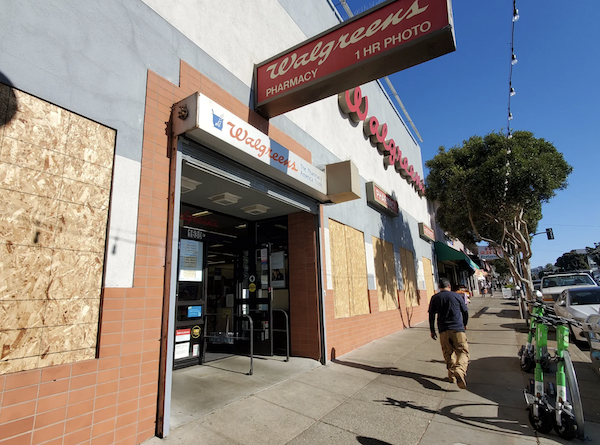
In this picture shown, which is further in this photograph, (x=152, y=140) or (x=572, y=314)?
(x=572, y=314)

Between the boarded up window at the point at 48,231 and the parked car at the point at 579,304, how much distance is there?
31.7ft

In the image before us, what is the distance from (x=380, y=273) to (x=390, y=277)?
3.76 feet

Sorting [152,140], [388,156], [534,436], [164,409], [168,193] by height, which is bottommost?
[534,436]

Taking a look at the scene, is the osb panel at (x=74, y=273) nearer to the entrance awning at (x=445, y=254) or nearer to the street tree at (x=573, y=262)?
the entrance awning at (x=445, y=254)

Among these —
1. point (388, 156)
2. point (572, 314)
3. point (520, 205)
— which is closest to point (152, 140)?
point (572, 314)

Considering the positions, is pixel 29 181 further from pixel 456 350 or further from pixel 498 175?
pixel 498 175

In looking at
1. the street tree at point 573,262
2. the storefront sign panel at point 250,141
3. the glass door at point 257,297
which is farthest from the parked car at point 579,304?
the street tree at point 573,262

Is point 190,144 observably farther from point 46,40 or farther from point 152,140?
point 46,40

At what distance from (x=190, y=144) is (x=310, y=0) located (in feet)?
23.0

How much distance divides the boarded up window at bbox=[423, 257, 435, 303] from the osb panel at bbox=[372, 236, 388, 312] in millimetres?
6862

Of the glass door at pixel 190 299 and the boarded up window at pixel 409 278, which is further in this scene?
the boarded up window at pixel 409 278

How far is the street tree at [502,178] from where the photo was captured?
39.5 ft

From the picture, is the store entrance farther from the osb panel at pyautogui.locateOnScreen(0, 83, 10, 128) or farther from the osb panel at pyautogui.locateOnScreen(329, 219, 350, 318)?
the osb panel at pyautogui.locateOnScreen(0, 83, 10, 128)

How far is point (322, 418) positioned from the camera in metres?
4.39
